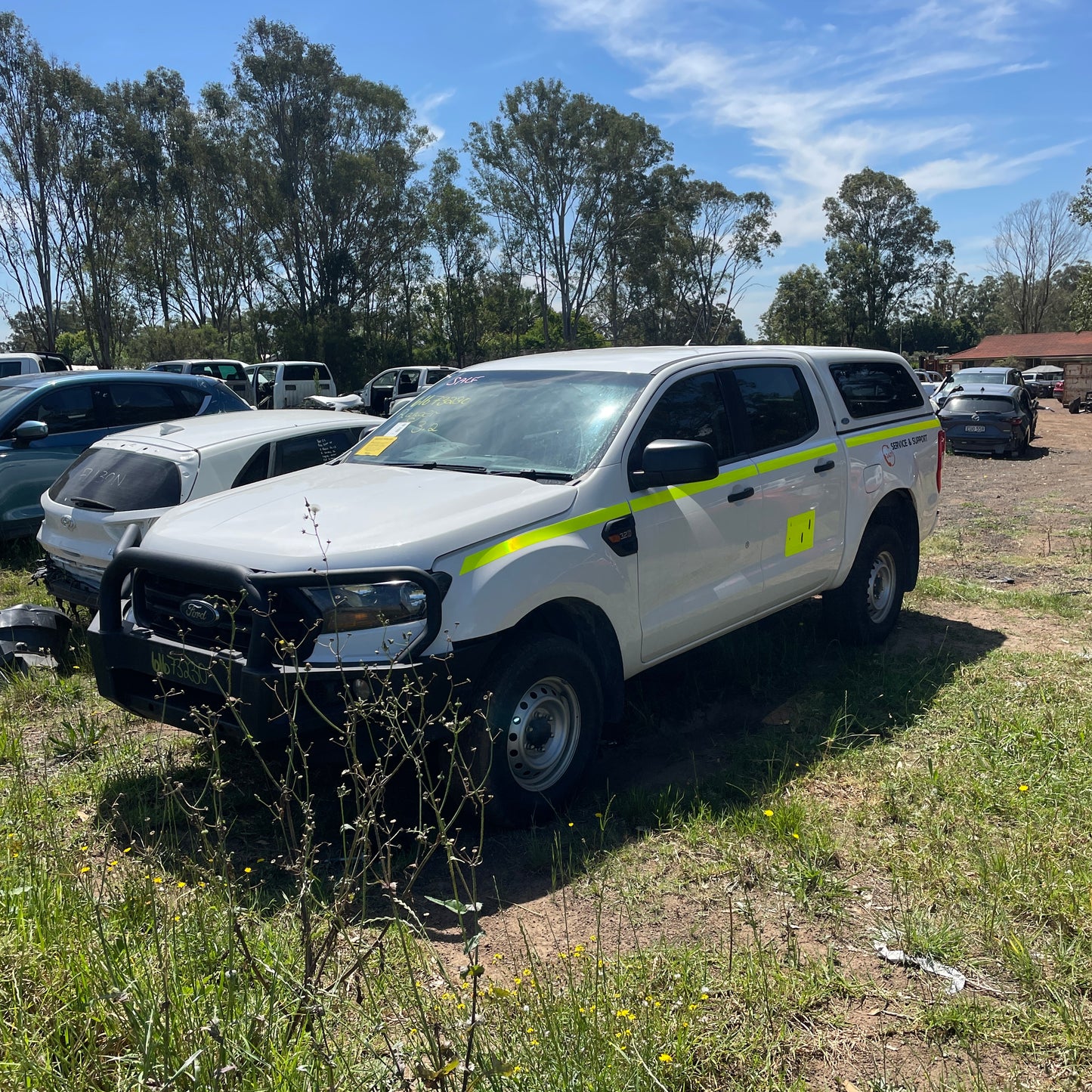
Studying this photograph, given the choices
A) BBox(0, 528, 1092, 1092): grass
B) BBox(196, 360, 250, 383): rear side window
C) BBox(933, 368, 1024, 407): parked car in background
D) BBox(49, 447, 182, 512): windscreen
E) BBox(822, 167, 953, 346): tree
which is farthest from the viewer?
BBox(822, 167, 953, 346): tree

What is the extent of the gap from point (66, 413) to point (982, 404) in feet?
60.3

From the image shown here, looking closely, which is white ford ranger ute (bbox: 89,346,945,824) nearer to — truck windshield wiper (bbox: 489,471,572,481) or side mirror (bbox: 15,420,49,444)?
truck windshield wiper (bbox: 489,471,572,481)

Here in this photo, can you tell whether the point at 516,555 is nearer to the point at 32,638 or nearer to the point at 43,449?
the point at 32,638

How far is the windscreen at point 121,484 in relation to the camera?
19.7 ft

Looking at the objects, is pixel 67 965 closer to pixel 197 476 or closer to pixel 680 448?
pixel 680 448

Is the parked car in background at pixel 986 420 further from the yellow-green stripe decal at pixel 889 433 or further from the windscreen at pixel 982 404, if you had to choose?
the yellow-green stripe decal at pixel 889 433

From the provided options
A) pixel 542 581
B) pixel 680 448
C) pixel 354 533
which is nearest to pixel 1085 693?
pixel 680 448

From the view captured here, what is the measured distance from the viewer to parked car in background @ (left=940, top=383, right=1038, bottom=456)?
20719mm

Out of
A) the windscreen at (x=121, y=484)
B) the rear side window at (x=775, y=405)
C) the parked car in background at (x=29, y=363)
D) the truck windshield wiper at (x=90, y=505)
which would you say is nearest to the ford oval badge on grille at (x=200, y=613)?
the windscreen at (x=121, y=484)

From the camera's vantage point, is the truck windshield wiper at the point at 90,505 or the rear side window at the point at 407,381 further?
the rear side window at the point at 407,381

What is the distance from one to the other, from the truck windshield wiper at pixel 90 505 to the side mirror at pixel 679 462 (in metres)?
3.52

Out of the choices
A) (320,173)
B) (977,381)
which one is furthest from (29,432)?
(320,173)

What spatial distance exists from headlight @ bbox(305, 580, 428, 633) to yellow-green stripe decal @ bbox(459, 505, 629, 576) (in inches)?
9.1

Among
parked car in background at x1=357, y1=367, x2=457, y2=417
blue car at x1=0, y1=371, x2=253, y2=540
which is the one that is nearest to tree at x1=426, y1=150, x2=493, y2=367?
parked car in background at x1=357, y1=367, x2=457, y2=417
